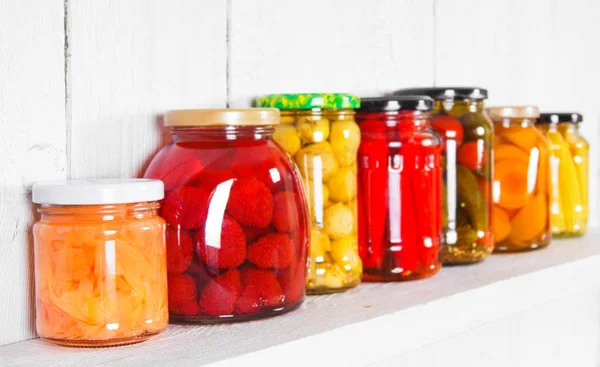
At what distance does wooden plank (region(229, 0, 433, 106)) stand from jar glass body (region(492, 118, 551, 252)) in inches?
5.1

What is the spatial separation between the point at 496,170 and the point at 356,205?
29 cm

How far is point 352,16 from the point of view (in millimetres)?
1011

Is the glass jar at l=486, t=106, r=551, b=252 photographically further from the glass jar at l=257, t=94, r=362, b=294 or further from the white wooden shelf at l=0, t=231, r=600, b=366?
the glass jar at l=257, t=94, r=362, b=294

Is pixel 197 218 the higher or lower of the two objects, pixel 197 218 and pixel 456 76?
the lower

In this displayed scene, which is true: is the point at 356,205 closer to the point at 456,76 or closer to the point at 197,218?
the point at 197,218

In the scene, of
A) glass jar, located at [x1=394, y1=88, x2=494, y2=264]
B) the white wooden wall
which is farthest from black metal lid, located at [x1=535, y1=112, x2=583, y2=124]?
glass jar, located at [x1=394, y1=88, x2=494, y2=264]

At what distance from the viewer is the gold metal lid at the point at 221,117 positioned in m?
0.74

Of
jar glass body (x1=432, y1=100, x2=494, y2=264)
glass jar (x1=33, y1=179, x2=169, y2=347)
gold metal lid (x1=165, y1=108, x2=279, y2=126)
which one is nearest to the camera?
glass jar (x1=33, y1=179, x2=169, y2=347)

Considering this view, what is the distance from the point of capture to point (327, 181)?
841mm

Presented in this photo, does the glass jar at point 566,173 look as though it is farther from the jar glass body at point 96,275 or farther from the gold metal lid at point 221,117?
the jar glass body at point 96,275

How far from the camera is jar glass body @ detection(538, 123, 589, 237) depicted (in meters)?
1.20

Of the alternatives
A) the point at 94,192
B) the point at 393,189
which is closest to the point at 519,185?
the point at 393,189

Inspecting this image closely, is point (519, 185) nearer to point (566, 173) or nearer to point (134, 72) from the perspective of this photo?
point (566, 173)

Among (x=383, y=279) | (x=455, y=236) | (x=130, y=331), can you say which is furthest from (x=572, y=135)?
(x=130, y=331)
